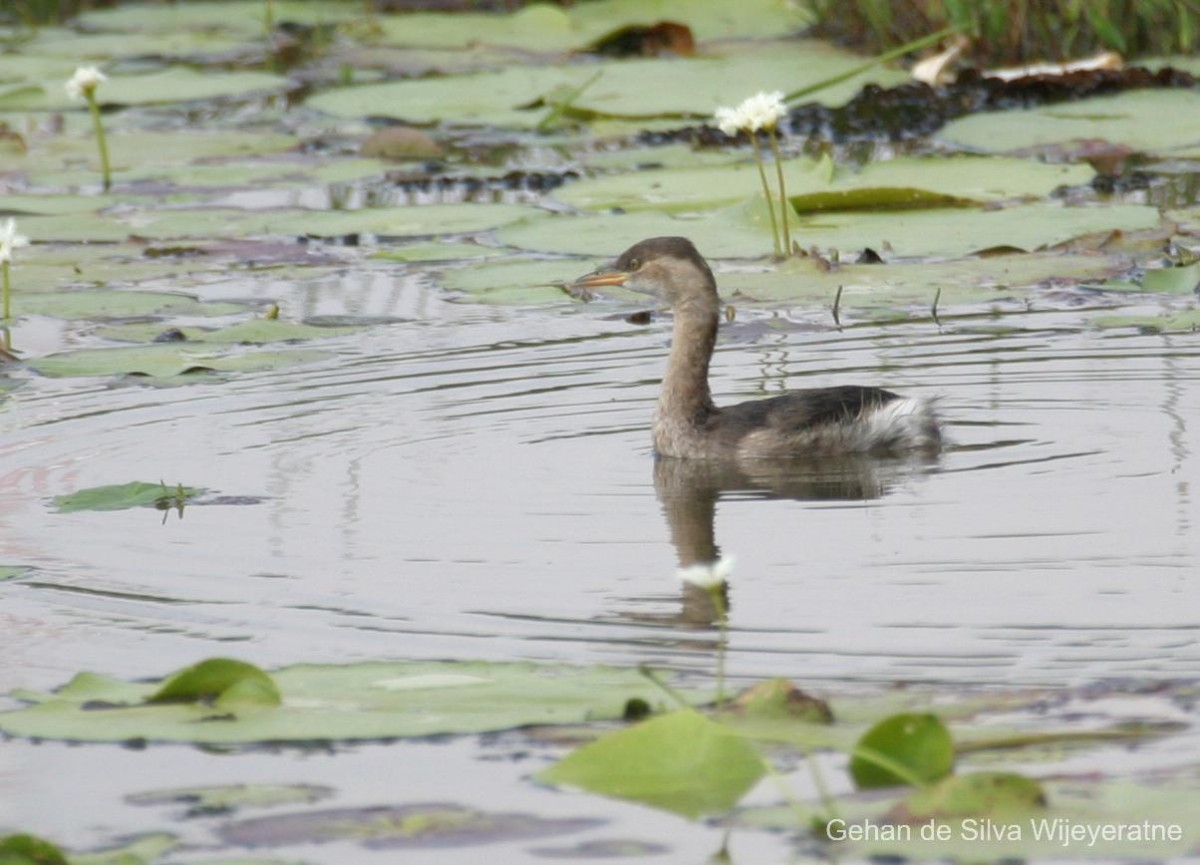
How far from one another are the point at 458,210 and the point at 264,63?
750cm

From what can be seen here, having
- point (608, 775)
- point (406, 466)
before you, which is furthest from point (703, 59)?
point (608, 775)

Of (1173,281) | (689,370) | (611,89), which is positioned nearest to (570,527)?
(689,370)

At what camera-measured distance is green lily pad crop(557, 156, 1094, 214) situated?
1071cm

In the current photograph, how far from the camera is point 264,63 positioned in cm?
1841

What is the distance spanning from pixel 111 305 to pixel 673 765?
19.9 feet

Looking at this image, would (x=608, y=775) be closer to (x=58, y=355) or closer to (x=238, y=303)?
(x=58, y=355)

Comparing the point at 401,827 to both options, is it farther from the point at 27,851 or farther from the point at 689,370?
the point at 689,370

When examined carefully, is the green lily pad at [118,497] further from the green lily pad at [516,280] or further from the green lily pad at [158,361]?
the green lily pad at [516,280]

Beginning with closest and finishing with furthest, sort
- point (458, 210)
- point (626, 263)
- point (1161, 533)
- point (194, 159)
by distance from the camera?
1. point (1161, 533)
2. point (626, 263)
3. point (458, 210)
4. point (194, 159)

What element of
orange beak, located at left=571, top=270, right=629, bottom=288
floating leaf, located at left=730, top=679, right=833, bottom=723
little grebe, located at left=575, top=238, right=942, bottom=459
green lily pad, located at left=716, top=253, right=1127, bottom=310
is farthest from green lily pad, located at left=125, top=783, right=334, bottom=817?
green lily pad, located at left=716, top=253, right=1127, bottom=310

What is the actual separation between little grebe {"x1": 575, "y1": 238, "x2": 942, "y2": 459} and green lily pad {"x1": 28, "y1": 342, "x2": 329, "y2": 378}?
154cm

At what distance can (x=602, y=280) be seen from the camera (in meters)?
8.31

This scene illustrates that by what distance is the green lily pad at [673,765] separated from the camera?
3914mm

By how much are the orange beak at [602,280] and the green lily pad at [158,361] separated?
1170 millimetres
